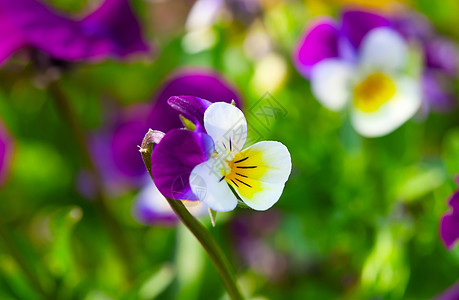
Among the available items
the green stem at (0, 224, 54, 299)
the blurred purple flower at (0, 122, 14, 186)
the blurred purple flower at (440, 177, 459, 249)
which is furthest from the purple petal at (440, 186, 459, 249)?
the blurred purple flower at (0, 122, 14, 186)

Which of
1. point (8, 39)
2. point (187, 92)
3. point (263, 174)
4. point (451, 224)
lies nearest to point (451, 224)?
point (451, 224)

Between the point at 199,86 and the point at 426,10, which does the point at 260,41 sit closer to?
the point at 199,86

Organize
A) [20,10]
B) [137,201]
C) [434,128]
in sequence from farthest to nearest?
[434,128]
[137,201]
[20,10]

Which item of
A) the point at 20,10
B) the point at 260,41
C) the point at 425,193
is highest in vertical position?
the point at 20,10

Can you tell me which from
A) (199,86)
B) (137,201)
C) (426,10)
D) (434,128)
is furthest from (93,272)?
(426,10)

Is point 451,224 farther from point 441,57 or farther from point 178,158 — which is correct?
point 441,57

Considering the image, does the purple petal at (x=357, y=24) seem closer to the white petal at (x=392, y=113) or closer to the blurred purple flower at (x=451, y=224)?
the white petal at (x=392, y=113)

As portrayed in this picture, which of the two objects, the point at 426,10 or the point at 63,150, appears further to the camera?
the point at 426,10
